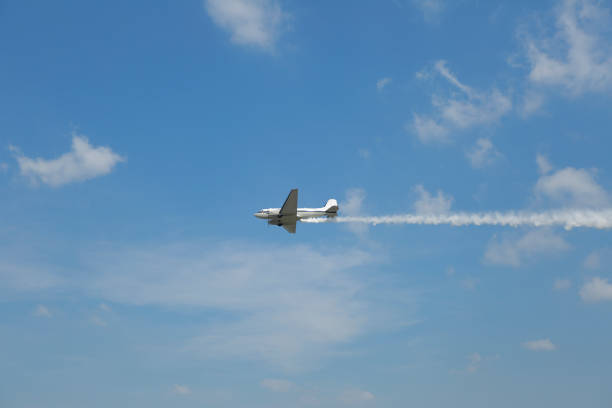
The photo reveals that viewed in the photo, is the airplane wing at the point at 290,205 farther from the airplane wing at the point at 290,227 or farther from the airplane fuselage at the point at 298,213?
the airplane wing at the point at 290,227

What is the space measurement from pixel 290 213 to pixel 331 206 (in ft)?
36.7

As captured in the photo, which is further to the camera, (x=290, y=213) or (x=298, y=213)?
(x=298, y=213)

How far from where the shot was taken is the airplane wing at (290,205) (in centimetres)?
10262

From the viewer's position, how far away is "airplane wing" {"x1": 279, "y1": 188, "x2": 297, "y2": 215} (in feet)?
337

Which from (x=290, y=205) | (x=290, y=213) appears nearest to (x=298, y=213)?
(x=290, y=213)

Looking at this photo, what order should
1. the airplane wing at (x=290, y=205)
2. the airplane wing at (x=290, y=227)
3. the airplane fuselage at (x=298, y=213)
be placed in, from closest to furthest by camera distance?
1. the airplane wing at (x=290, y=205)
2. the airplane fuselage at (x=298, y=213)
3. the airplane wing at (x=290, y=227)

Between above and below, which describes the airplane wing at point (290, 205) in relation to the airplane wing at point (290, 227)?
above

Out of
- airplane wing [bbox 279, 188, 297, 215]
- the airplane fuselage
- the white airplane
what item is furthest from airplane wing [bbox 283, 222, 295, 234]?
airplane wing [bbox 279, 188, 297, 215]

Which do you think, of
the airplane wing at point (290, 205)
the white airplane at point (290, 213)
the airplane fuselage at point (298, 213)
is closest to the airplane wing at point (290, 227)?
the white airplane at point (290, 213)

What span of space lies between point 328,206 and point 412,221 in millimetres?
18418

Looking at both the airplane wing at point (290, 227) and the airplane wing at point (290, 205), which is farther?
the airplane wing at point (290, 227)

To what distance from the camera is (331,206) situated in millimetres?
112250

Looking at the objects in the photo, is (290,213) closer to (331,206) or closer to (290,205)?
(290,205)

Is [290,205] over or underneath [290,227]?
over
